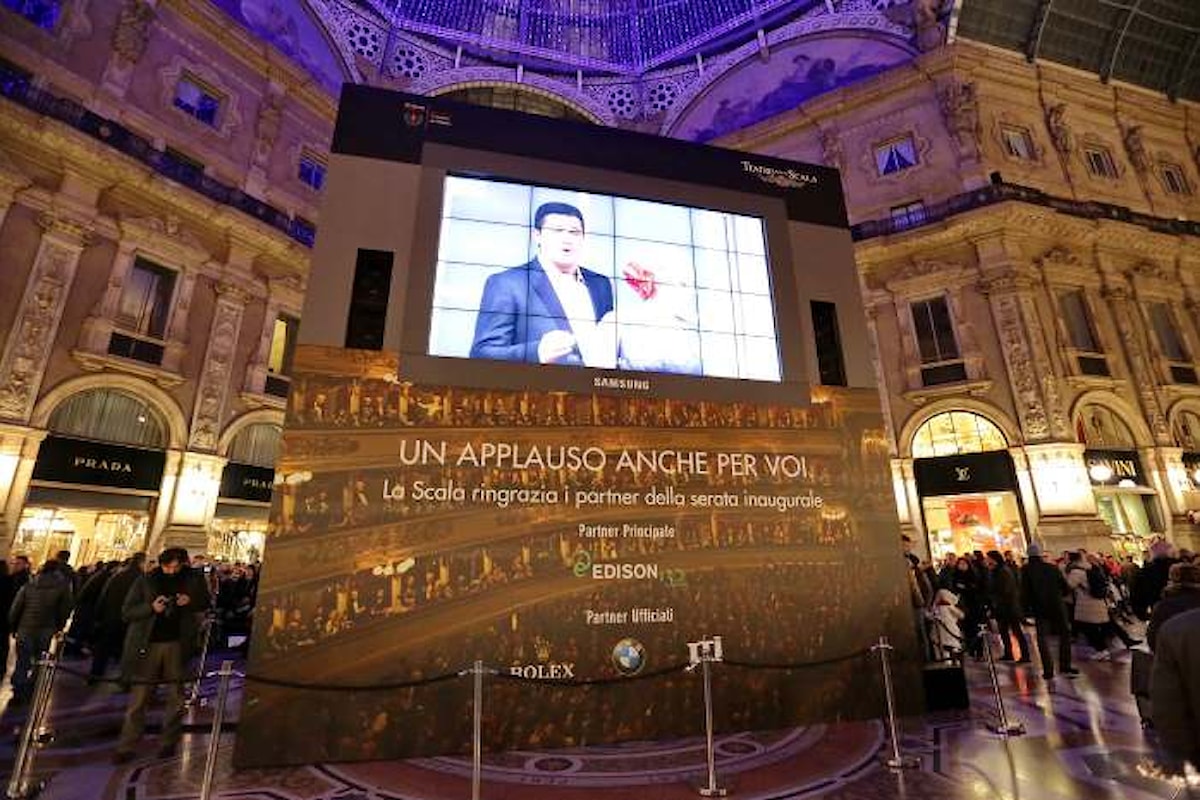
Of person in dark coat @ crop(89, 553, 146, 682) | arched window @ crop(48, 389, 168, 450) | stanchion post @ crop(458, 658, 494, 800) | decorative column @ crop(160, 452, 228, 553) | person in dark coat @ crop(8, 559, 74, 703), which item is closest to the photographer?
stanchion post @ crop(458, 658, 494, 800)

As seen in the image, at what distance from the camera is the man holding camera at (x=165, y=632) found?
5047mm

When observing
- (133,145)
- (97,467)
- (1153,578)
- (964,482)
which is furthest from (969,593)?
(133,145)

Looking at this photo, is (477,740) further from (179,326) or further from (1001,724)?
(179,326)

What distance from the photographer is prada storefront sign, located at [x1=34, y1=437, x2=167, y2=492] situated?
515 inches

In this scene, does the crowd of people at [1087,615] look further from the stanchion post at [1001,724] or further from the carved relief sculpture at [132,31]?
the carved relief sculpture at [132,31]

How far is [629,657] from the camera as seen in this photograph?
5.45 metres

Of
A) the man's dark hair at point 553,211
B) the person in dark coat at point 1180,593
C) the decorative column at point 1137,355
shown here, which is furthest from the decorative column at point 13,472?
the decorative column at point 1137,355

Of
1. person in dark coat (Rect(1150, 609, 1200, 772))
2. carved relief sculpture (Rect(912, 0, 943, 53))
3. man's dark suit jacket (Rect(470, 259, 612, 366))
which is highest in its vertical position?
carved relief sculpture (Rect(912, 0, 943, 53))

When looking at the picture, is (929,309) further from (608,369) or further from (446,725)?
(446,725)

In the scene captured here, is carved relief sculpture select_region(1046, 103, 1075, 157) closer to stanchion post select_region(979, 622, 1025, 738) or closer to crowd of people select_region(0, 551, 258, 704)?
stanchion post select_region(979, 622, 1025, 738)

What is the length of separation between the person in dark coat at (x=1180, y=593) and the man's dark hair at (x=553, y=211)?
5.71 meters

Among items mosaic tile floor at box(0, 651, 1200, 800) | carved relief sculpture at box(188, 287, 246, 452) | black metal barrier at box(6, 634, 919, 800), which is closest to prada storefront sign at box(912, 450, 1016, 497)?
mosaic tile floor at box(0, 651, 1200, 800)

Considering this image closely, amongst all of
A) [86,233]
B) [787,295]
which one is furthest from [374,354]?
[86,233]

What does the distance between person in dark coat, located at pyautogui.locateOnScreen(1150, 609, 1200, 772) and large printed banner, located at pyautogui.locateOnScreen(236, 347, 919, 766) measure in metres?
3.08
